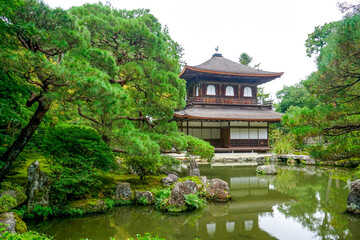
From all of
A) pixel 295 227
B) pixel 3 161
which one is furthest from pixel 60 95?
pixel 295 227

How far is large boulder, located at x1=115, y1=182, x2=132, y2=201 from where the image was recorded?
654cm

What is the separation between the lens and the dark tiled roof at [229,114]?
16906mm

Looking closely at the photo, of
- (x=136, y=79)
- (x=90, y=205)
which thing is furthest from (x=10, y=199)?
(x=136, y=79)

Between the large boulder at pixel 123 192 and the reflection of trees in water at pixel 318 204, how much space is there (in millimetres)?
4276

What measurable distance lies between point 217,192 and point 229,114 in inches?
462

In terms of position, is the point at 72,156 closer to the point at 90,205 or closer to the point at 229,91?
the point at 90,205

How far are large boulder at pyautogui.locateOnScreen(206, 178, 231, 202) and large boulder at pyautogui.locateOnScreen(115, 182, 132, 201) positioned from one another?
2432mm

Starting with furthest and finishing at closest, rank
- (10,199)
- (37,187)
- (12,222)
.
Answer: (37,187) → (10,199) → (12,222)

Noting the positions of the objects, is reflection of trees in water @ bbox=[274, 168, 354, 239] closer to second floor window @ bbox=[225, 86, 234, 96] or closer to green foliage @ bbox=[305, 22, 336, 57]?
second floor window @ bbox=[225, 86, 234, 96]

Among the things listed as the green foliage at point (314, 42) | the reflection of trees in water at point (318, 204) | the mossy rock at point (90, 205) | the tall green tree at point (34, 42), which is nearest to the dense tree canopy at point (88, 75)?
the tall green tree at point (34, 42)

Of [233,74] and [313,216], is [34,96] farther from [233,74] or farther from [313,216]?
[233,74]

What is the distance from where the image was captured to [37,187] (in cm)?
513

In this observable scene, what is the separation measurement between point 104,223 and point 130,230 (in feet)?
2.38

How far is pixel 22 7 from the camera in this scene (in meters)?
4.01
